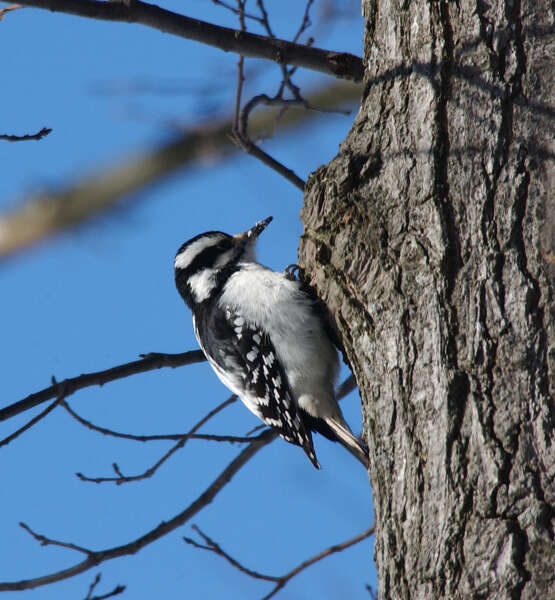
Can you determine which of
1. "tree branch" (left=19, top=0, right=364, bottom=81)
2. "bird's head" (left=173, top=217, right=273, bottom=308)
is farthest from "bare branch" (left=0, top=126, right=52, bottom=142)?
"bird's head" (left=173, top=217, right=273, bottom=308)

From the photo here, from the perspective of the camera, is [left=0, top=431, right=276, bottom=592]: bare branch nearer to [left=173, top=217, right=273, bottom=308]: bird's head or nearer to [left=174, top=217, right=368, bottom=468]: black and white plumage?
[left=174, top=217, right=368, bottom=468]: black and white plumage

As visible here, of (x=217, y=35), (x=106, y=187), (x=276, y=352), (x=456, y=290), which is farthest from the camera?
(x=106, y=187)

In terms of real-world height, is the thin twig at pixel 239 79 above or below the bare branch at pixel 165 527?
above

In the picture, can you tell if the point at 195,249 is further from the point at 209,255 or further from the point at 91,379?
the point at 91,379

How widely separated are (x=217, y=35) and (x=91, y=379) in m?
1.83

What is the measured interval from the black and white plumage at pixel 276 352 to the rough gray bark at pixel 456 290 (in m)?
0.97

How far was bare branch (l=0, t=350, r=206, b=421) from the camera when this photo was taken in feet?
12.6

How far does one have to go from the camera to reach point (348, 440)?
4410 millimetres

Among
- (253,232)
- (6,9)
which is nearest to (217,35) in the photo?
(6,9)

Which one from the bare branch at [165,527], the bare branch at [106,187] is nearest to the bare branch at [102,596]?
the bare branch at [165,527]

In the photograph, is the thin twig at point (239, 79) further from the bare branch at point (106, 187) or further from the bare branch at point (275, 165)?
the bare branch at point (106, 187)

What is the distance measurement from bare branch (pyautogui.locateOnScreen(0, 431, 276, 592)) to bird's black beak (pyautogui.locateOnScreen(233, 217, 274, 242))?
51.8 inches

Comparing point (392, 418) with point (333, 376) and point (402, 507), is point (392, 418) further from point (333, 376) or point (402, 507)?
point (333, 376)

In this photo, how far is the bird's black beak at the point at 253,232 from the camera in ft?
16.9
